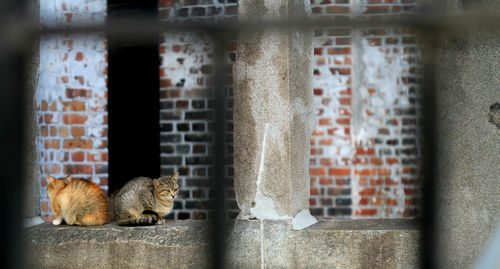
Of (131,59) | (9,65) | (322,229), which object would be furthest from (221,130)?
(131,59)

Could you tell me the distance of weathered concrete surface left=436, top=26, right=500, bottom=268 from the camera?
1861 millimetres

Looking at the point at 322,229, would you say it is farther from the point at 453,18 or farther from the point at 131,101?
the point at 131,101

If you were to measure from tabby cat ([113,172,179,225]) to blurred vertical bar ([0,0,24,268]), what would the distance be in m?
1.24

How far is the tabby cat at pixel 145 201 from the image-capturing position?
2.34 metres

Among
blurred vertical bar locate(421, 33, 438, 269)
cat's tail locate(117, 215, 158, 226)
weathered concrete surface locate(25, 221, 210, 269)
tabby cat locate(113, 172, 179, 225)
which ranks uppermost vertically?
blurred vertical bar locate(421, 33, 438, 269)

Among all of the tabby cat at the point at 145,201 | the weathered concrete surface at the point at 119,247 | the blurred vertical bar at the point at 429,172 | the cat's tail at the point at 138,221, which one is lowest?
the weathered concrete surface at the point at 119,247

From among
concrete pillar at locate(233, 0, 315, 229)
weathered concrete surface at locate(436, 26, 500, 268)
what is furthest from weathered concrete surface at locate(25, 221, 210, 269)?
weathered concrete surface at locate(436, 26, 500, 268)

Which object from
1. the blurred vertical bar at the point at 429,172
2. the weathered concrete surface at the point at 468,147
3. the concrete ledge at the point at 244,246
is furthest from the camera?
the concrete ledge at the point at 244,246

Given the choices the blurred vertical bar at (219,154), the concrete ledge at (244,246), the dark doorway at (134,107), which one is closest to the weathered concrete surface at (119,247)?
the concrete ledge at (244,246)

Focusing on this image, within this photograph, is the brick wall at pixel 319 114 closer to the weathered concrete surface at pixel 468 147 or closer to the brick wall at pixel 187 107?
the brick wall at pixel 187 107

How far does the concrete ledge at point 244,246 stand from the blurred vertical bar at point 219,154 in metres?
1.00

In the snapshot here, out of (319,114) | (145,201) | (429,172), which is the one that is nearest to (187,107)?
(319,114)

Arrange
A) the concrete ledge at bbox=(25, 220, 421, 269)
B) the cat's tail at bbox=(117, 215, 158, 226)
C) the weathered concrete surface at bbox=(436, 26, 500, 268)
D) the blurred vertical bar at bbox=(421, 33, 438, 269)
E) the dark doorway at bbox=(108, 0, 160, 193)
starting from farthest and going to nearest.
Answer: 1. the dark doorway at bbox=(108, 0, 160, 193)
2. the cat's tail at bbox=(117, 215, 158, 226)
3. the concrete ledge at bbox=(25, 220, 421, 269)
4. the weathered concrete surface at bbox=(436, 26, 500, 268)
5. the blurred vertical bar at bbox=(421, 33, 438, 269)

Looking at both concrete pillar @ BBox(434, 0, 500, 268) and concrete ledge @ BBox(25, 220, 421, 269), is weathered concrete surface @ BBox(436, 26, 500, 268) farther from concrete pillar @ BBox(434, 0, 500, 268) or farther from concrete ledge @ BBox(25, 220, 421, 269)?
concrete ledge @ BBox(25, 220, 421, 269)
